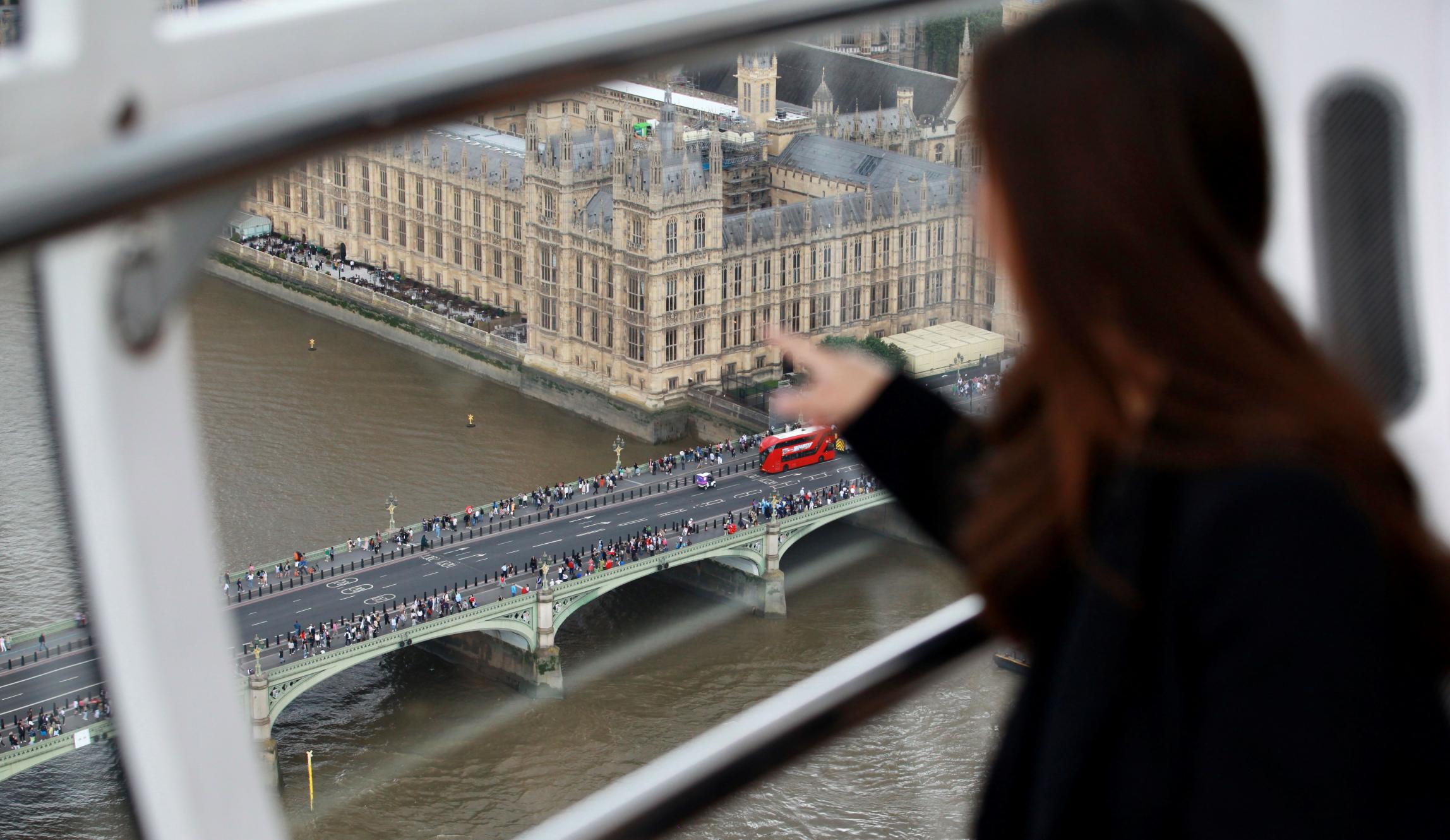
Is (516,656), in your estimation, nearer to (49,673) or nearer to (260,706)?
(260,706)

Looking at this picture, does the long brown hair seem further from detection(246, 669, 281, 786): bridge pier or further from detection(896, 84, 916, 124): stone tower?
detection(896, 84, 916, 124): stone tower

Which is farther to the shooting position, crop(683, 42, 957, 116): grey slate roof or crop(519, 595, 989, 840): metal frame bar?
crop(683, 42, 957, 116): grey slate roof

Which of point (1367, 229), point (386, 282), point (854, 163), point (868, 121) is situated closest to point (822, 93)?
point (868, 121)

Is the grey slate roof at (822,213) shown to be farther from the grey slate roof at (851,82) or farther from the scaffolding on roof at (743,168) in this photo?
the grey slate roof at (851,82)

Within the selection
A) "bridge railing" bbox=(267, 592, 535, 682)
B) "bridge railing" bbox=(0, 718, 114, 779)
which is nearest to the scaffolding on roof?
"bridge railing" bbox=(267, 592, 535, 682)

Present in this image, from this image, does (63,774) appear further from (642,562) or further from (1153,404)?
(1153,404)

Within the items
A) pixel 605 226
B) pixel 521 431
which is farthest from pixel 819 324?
pixel 605 226
